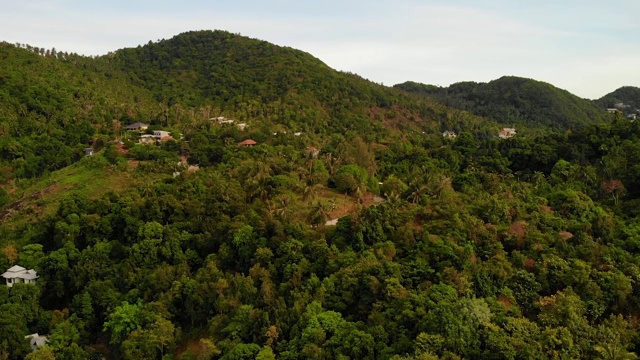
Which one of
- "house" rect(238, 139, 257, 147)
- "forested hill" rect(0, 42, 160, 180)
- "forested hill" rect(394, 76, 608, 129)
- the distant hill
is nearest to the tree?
Answer: "house" rect(238, 139, 257, 147)

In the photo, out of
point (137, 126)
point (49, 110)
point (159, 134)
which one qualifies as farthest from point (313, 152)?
point (49, 110)

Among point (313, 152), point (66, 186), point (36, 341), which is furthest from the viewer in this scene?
point (313, 152)

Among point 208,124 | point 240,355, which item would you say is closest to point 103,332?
point 240,355

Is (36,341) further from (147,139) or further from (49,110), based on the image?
(49,110)

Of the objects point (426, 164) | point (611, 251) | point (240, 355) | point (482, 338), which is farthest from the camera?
point (426, 164)

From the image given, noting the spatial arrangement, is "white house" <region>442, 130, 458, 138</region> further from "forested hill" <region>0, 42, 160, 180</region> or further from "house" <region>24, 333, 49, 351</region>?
"house" <region>24, 333, 49, 351</region>

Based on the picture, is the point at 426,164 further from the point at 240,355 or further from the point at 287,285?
the point at 240,355
